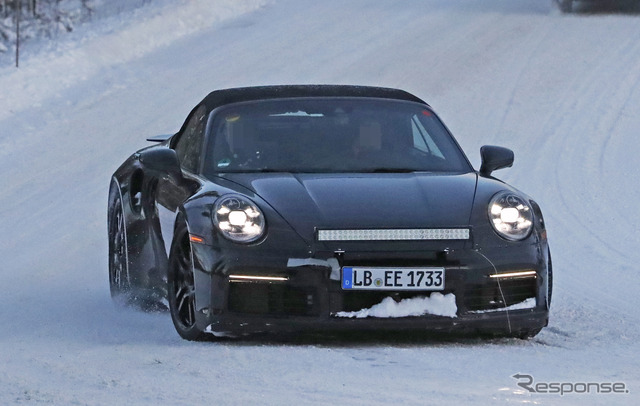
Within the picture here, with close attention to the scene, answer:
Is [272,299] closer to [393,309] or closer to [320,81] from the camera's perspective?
[393,309]

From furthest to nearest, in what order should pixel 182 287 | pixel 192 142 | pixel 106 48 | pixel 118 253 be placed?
pixel 106 48 → pixel 118 253 → pixel 192 142 → pixel 182 287

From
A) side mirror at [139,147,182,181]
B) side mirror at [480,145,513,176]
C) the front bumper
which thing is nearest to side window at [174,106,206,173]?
side mirror at [139,147,182,181]

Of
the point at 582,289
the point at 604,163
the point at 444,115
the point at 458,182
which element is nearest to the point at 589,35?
the point at 444,115

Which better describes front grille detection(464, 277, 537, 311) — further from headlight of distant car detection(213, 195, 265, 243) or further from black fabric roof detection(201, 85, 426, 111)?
black fabric roof detection(201, 85, 426, 111)

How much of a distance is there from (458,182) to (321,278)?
1.01 metres

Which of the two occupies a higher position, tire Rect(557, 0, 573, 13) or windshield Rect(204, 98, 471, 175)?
windshield Rect(204, 98, 471, 175)

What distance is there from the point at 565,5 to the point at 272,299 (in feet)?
63.6

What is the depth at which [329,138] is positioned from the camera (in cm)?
738

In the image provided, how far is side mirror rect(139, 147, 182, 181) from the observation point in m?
7.05

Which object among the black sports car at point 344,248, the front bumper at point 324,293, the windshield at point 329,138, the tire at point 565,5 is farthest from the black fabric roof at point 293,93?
the tire at point 565,5

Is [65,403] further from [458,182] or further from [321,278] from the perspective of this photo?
[458,182]

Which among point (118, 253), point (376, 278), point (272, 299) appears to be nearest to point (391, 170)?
point (376, 278)

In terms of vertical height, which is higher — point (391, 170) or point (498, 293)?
point (391, 170)

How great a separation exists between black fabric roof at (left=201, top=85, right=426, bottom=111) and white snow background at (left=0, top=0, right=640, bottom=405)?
45.4 inches
